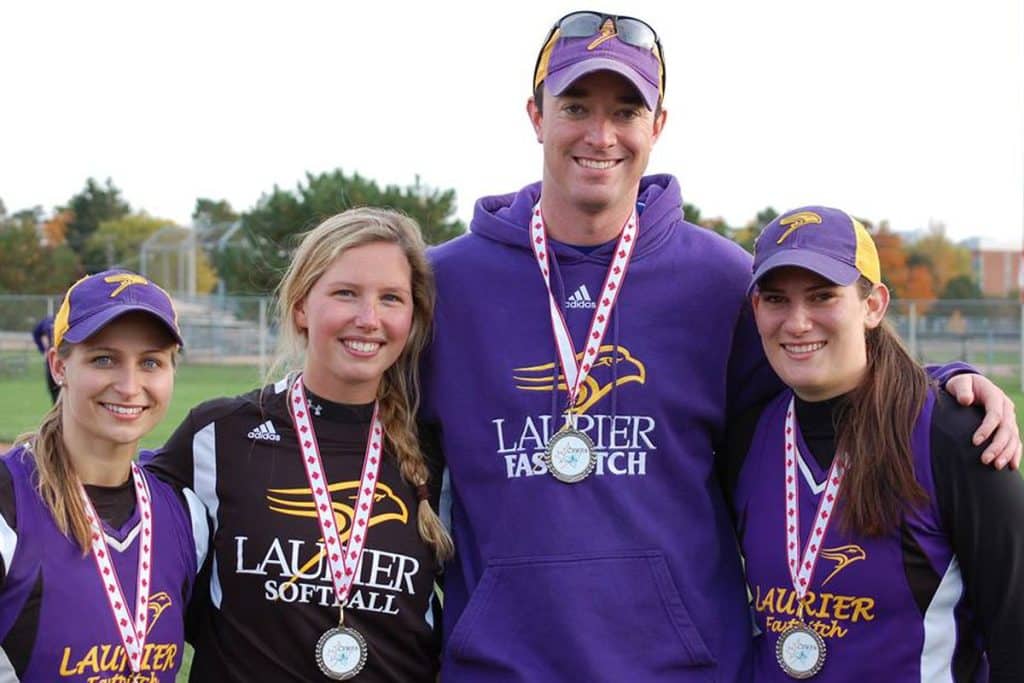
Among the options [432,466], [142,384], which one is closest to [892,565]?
[432,466]

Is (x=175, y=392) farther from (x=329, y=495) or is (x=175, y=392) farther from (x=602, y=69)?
(x=602, y=69)

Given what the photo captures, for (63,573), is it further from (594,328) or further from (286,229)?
(286,229)

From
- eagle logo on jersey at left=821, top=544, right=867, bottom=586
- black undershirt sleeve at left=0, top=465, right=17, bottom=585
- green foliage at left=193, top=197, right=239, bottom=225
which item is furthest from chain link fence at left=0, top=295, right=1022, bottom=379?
green foliage at left=193, top=197, right=239, bottom=225

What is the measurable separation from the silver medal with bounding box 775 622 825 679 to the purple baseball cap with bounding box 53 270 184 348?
1931 mm

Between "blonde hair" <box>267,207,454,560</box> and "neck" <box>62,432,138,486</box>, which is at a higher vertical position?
"blonde hair" <box>267,207,454,560</box>

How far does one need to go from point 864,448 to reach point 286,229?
37493 mm

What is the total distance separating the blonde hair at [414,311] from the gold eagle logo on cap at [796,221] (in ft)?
3.61

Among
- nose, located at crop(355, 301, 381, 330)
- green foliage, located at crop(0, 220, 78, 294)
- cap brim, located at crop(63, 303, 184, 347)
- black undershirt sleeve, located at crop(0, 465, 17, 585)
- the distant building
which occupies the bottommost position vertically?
black undershirt sleeve, located at crop(0, 465, 17, 585)

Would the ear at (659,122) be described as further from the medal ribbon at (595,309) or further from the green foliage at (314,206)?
the green foliage at (314,206)

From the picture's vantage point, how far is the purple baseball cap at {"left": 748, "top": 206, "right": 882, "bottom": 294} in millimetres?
3123

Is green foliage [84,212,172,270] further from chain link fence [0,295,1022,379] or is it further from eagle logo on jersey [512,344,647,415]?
eagle logo on jersey [512,344,647,415]

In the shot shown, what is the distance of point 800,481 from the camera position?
10.6 feet

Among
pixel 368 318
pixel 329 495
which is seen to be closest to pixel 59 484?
pixel 329 495

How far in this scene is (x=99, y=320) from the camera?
10.5ft
